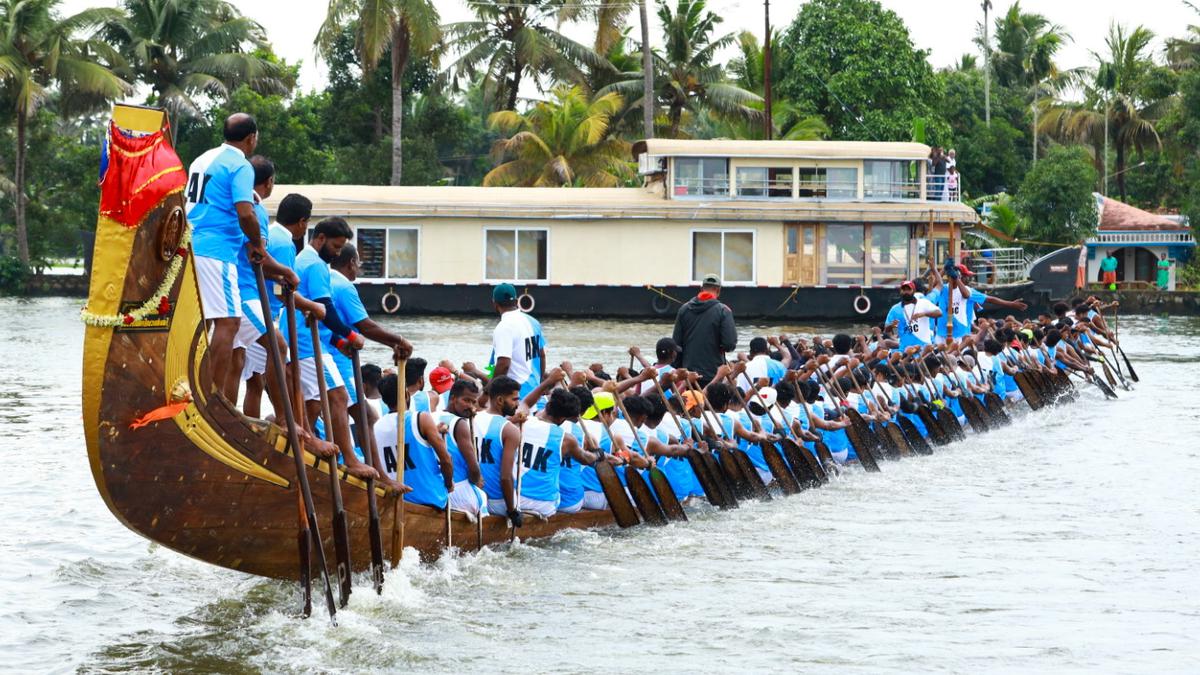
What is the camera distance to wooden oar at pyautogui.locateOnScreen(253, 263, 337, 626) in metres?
7.41

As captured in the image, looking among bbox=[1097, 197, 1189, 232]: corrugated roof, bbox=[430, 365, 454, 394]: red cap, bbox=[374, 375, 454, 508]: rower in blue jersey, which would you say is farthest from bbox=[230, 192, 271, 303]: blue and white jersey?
bbox=[1097, 197, 1189, 232]: corrugated roof

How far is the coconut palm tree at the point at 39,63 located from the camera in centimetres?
3875

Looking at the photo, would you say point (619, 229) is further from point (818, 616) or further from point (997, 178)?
point (818, 616)

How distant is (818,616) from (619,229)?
2460 centimetres

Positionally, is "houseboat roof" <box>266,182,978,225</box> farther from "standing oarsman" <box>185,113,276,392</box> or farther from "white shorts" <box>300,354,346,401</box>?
"standing oarsman" <box>185,113,276,392</box>

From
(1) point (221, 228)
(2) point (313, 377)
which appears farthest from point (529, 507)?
(1) point (221, 228)

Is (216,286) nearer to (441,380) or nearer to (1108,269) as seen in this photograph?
(441,380)

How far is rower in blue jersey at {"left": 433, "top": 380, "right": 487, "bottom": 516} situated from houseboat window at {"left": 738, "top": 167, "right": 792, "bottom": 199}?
2474 cm

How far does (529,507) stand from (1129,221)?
41.4m

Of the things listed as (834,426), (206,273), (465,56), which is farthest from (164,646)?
(465,56)

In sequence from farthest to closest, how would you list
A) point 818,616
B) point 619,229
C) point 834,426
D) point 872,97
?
point 872,97 < point 619,229 < point 834,426 < point 818,616

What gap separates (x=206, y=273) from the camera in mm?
7844

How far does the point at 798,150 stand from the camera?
33.1 metres

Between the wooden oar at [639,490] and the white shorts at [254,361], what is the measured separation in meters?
3.05
